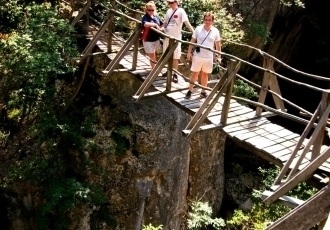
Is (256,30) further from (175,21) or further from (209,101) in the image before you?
(209,101)

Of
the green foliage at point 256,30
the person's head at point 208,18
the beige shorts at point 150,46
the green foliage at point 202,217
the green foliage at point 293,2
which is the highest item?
the person's head at point 208,18

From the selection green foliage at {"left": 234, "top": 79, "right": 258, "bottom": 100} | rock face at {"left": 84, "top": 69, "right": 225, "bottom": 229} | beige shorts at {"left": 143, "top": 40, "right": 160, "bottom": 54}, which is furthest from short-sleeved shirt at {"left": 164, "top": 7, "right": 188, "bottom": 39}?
green foliage at {"left": 234, "top": 79, "right": 258, "bottom": 100}

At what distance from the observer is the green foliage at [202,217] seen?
40.4 ft

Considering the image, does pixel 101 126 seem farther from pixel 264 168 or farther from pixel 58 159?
pixel 264 168

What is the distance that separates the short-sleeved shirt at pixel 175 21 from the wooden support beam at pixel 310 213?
4.05 m

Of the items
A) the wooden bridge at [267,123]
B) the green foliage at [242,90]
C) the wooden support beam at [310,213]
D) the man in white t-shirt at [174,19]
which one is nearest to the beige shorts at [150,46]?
the wooden bridge at [267,123]

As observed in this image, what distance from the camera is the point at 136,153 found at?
1040 cm

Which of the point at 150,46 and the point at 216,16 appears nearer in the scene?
the point at 150,46

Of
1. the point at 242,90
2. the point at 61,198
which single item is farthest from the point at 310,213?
the point at 242,90

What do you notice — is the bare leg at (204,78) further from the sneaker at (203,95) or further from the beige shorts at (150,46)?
the beige shorts at (150,46)

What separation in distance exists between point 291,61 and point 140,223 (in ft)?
34.4

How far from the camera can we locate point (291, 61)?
711 inches

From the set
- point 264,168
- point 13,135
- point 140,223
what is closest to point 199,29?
point 13,135

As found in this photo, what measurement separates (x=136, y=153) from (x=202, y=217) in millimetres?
3302
